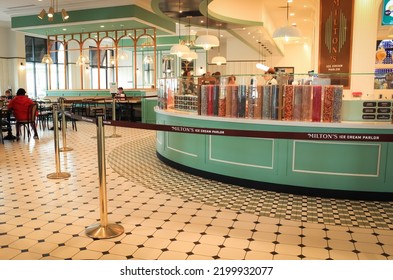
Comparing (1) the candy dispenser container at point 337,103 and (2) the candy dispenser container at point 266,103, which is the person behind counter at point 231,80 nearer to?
→ (2) the candy dispenser container at point 266,103

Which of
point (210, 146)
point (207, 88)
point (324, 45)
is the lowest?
point (210, 146)

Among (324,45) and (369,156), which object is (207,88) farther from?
(324,45)

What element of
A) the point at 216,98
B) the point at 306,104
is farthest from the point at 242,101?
the point at 306,104

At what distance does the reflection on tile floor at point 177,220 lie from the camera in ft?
10.7

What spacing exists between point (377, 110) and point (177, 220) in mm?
2805

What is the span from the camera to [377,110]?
4.66m

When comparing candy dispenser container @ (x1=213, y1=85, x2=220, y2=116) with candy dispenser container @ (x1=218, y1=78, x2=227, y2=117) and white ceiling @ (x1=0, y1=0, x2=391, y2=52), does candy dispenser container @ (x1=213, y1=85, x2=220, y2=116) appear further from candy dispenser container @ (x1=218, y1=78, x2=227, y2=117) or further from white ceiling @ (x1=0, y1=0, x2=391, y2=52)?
white ceiling @ (x1=0, y1=0, x2=391, y2=52)

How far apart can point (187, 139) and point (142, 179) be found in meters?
0.98

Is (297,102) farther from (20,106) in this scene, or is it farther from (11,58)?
(11,58)

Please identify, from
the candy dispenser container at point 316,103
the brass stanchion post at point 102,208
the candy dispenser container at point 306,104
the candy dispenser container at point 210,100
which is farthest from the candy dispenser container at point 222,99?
the brass stanchion post at point 102,208

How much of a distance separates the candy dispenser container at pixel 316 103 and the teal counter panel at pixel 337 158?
33cm

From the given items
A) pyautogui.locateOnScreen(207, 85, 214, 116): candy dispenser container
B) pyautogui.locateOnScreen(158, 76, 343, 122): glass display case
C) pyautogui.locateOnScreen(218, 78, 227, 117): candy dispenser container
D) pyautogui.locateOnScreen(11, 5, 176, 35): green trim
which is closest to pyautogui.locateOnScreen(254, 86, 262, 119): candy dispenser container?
pyautogui.locateOnScreen(158, 76, 343, 122): glass display case

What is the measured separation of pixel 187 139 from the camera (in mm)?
6074
